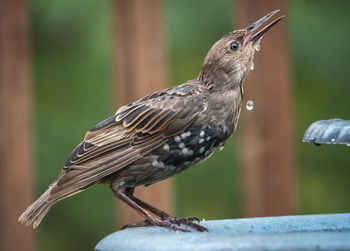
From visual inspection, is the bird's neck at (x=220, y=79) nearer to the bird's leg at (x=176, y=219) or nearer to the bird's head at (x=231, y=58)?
the bird's head at (x=231, y=58)

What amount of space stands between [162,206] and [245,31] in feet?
4.83

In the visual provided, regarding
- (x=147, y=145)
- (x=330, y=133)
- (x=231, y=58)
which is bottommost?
(x=147, y=145)

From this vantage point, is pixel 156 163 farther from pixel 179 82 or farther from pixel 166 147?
pixel 179 82

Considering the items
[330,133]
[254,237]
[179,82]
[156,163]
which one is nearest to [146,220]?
[156,163]

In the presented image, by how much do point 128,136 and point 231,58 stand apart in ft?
2.61

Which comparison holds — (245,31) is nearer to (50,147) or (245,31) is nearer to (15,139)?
(15,139)

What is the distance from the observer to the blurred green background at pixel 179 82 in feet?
23.4

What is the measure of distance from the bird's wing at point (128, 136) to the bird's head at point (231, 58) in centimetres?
21

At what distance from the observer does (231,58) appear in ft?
14.9

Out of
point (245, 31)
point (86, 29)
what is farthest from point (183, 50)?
point (245, 31)

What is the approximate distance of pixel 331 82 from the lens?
7574mm

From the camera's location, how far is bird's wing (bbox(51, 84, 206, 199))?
4113 mm

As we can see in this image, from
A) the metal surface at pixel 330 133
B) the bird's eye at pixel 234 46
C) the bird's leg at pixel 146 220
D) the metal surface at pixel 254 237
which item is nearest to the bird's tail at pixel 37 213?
the bird's leg at pixel 146 220

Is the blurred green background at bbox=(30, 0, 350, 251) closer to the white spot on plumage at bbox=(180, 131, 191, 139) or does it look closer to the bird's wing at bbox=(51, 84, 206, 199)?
the bird's wing at bbox=(51, 84, 206, 199)
